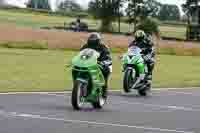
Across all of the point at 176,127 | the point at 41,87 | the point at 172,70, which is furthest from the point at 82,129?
the point at 172,70

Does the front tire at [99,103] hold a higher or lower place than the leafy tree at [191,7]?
higher

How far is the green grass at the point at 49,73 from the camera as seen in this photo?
74.5 feet

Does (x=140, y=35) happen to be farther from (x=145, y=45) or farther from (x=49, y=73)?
(x=49, y=73)

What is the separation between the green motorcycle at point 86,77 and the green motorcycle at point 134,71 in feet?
13.0

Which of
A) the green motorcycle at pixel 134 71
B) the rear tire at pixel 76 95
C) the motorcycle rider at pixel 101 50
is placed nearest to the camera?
the rear tire at pixel 76 95

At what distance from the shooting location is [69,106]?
16266 mm

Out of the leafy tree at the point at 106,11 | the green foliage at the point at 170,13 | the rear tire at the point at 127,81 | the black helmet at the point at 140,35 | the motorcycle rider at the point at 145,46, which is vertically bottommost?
the green foliage at the point at 170,13

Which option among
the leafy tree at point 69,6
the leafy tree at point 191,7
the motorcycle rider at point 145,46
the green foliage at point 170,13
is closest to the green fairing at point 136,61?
the motorcycle rider at point 145,46

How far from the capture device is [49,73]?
2753 cm

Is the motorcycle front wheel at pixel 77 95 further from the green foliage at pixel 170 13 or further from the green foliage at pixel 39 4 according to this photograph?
the green foliage at pixel 170 13

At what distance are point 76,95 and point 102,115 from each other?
27.8 inches

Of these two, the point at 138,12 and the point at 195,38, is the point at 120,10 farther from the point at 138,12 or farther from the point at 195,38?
the point at 195,38

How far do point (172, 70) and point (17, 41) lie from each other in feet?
46.2

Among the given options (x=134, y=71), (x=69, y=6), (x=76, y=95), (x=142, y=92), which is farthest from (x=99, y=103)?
(x=69, y=6)
